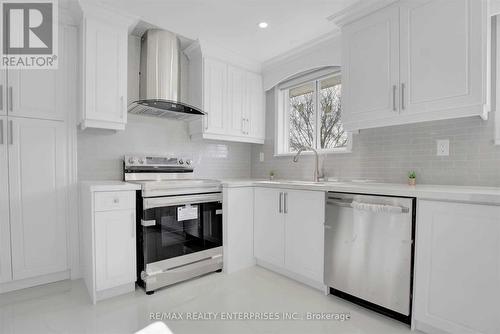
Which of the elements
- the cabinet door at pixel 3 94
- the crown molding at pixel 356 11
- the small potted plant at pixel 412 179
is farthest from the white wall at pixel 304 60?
the cabinet door at pixel 3 94

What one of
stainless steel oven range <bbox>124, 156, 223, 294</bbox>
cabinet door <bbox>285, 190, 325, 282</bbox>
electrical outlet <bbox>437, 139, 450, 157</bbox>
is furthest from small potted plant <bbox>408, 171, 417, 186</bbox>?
stainless steel oven range <bbox>124, 156, 223, 294</bbox>

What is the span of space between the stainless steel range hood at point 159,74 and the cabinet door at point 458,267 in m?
2.25

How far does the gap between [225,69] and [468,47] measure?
2.25 metres

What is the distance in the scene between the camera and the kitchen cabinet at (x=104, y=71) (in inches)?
88.3

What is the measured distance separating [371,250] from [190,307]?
137 cm

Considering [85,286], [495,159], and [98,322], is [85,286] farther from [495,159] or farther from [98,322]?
[495,159]

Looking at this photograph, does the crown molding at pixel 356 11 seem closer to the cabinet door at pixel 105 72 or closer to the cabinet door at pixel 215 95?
the cabinet door at pixel 215 95

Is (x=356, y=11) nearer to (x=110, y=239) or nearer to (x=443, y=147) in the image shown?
(x=443, y=147)

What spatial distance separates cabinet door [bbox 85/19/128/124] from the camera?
7.39 feet

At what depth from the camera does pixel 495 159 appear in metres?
1.85

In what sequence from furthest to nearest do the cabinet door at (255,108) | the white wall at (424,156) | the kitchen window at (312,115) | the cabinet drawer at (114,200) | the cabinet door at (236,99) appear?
1. the cabinet door at (255,108)
2. the cabinet door at (236,99)
3. the kitchen window at (312,115)
4. the cabinet drawer at (114,200)
5. the white wall at (424,156)

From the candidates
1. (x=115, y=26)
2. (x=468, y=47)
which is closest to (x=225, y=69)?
(x=115, y=26)

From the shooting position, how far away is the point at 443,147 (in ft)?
6.82

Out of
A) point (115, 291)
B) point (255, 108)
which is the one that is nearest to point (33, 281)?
point (115, 291)
